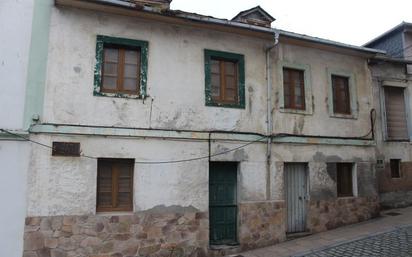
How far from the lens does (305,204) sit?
954 cm

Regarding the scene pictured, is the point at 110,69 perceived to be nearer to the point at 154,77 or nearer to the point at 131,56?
the point at 131,56

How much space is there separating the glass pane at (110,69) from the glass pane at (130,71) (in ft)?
0.83

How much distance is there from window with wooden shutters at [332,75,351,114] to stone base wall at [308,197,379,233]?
2.71 m

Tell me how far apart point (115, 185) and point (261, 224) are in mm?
3833

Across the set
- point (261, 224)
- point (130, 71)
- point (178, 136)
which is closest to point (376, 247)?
point (261, 224)

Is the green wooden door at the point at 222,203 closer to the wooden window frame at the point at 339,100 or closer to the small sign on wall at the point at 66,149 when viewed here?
the small sign on wall at the point at 66,149

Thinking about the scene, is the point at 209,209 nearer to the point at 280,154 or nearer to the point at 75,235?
the point at 280,154

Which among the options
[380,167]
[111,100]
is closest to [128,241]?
[111,100]

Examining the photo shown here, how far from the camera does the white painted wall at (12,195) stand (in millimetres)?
6676

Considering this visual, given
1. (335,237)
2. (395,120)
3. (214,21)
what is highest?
(214,21)

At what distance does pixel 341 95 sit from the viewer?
10.5 metres

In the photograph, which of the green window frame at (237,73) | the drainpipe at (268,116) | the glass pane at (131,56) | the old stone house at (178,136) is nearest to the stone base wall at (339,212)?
the old stone house at (178,136)

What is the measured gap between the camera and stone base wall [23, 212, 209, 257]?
6855 millimetres

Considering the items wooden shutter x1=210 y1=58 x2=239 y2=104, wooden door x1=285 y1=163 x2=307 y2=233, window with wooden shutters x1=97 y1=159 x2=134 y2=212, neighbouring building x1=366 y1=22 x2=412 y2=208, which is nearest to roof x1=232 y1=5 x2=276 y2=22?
wooden shutter x1=210 y1=58 x2=239 y2=104
